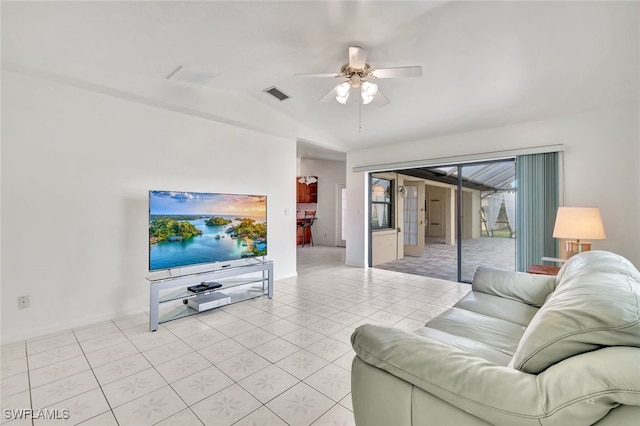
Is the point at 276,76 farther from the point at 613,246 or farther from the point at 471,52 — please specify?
the point at 613,246

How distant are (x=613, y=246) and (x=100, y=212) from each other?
595cm

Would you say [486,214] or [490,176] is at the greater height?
[490,176]

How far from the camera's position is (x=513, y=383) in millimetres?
874

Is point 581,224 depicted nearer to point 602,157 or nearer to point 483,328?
point 602,157

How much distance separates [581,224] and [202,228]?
4092mm

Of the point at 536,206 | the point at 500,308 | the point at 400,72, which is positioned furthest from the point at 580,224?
the point at 400,72

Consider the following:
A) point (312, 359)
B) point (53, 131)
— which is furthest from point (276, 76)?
point (312, 359)

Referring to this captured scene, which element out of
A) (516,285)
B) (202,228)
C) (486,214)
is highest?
(486,214)

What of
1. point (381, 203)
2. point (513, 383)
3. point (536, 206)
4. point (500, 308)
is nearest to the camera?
point (513, 383)

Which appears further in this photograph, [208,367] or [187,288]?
[187,288]

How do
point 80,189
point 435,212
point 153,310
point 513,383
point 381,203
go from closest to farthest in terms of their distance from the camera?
point 513,383, point 153,310, point 80,189, point 381,203, point 435,212

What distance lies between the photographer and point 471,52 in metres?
2.80

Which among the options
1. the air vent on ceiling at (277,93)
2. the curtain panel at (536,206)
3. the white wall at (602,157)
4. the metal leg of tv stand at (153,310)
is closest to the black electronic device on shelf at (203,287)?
the metal leg of tv stand at (153,310)

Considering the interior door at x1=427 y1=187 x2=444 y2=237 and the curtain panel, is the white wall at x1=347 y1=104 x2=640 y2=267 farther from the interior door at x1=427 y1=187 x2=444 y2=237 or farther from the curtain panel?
the interior door at x1=427 y1=187 x2=444 y2=237
